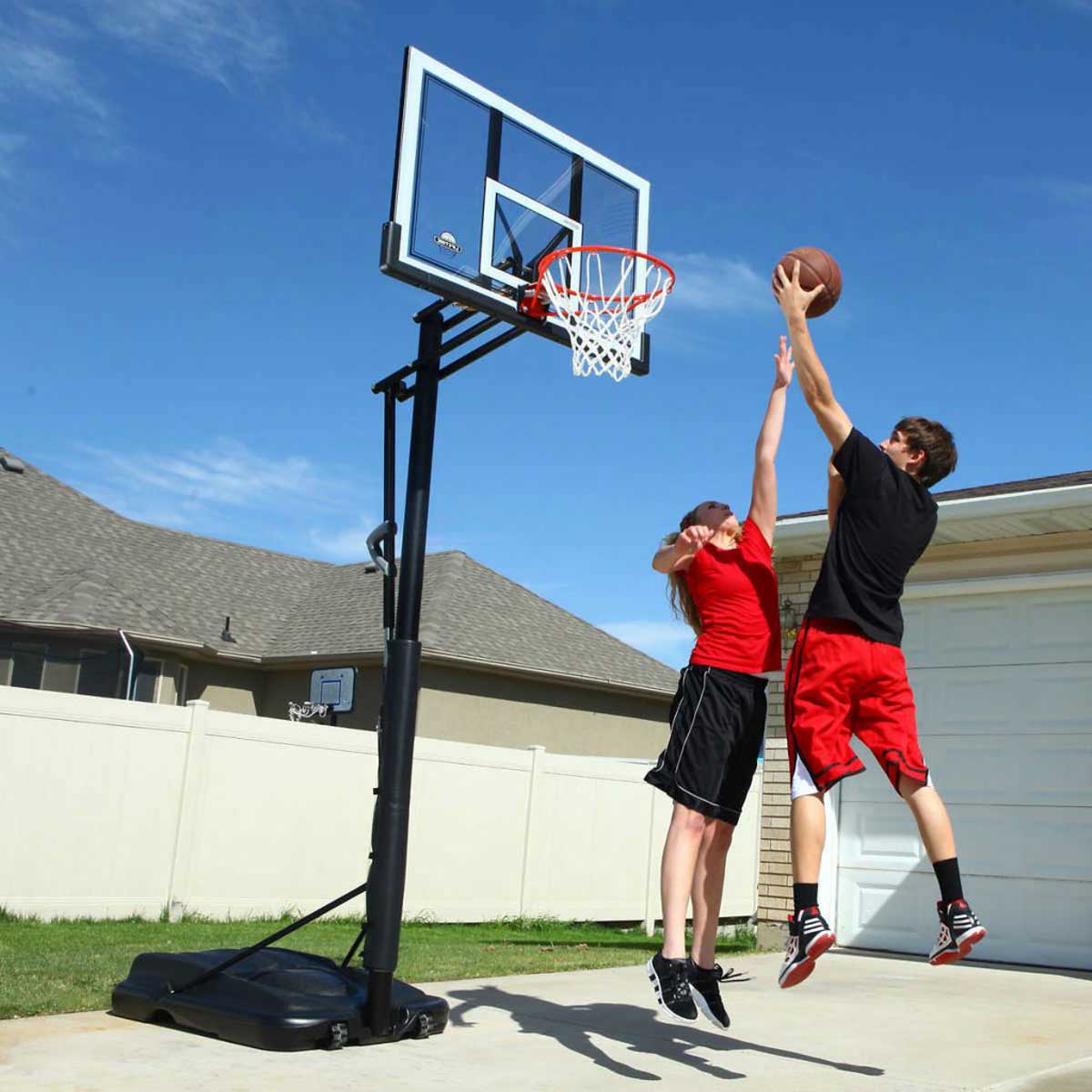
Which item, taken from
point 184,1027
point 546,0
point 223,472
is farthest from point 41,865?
point 223,472

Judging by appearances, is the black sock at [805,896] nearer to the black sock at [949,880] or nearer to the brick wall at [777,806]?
the black sock at [949,880]

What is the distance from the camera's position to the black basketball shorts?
15.8ft

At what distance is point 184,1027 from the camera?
500 cm

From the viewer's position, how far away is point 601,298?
638 cm

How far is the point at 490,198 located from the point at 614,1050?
410 centimetres

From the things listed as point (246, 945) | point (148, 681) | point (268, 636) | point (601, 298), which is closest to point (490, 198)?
point (601, 298)

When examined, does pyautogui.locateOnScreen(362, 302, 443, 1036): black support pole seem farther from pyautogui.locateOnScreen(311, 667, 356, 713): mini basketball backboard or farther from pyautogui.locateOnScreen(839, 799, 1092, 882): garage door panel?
pyautogui.locateOnScreen(311, 667, 356, 713): mini basketball backboard

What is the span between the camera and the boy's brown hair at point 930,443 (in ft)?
15.9

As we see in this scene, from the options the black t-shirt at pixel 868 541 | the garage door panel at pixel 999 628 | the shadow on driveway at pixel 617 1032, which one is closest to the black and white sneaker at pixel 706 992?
the shadow on driveway at pixel 617 1032

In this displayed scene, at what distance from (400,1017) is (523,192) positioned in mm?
4170

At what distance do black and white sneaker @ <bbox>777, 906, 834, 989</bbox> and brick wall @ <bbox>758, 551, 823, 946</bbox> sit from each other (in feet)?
19.6

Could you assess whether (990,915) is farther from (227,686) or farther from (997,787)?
(227,686)

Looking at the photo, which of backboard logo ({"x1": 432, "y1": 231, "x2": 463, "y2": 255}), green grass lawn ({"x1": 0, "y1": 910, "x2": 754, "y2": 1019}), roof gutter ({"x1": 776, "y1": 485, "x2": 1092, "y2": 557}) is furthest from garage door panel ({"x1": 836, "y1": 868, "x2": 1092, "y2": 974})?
backboard logo ({"x1": 432, "y1": 231, "x2": 463, "y2": 255})

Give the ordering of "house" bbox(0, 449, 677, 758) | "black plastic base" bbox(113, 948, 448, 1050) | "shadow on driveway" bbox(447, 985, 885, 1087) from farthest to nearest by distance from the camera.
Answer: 1. "house" bbox(0, 449, 677, 758)
2. "shadow on driveway" bbox(447, 985, 885, 1087)
3. "black plastic base" bbox(113, 948, 448, 1050)
